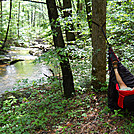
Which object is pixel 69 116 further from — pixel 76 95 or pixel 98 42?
pixel 98 42

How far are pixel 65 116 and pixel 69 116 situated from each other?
128 mm

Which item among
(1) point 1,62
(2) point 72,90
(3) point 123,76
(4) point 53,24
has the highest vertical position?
(4) point 53,24

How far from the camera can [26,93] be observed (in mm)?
4867

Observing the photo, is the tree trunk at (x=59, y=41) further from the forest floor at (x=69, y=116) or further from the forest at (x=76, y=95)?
the forest floor at (x=69, y=116)

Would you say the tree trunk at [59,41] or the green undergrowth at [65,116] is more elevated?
the tree trunk at [59,41]

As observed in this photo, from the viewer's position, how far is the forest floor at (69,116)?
2.67 m

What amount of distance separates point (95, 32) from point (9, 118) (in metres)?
3.21

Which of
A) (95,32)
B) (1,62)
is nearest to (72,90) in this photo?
(95,32)

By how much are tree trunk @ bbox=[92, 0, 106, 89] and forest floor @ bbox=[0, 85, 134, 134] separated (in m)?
0.56

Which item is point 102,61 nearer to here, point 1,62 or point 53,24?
point 53,24

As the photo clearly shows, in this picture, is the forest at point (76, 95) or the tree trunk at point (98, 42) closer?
the forest at point (76, 95)

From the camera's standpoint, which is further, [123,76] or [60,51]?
[60,51]

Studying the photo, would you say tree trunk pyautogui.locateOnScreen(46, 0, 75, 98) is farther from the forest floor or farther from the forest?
the forest floor

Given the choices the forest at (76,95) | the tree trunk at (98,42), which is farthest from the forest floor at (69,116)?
the tree trunk at (98,42)
